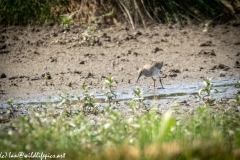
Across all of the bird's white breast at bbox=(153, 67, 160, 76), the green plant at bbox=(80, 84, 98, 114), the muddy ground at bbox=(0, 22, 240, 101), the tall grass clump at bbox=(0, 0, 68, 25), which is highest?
the tall grass clump at bbox=(0, 0, 68, 25)

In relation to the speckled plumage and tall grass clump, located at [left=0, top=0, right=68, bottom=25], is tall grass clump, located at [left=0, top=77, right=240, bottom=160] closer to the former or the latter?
the speckled plumage

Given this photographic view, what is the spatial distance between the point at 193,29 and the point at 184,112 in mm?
5170

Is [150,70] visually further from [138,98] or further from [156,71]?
[138,98]

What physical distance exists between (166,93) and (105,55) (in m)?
2.22

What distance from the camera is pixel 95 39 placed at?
11953 mm

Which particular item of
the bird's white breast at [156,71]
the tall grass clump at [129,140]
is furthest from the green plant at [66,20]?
the tall grass clump at [129,140]

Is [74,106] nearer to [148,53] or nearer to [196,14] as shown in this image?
[148,53]

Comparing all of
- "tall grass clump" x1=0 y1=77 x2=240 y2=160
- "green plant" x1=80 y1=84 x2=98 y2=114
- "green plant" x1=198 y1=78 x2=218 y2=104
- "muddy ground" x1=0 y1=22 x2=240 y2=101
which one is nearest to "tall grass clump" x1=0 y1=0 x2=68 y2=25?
"muddy ground" x1=0 y1=22 x2=240 y2=101

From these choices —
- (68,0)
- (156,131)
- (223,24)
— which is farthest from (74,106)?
(223,24)

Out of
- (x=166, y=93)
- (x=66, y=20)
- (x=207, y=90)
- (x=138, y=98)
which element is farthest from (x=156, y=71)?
(x=66, y=20)

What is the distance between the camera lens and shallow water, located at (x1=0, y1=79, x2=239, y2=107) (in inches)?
350

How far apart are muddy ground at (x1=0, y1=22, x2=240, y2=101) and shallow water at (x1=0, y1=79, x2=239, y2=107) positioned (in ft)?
0.79

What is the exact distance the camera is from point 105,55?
443 inches

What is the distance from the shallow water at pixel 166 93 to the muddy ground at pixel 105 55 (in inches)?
9.5
